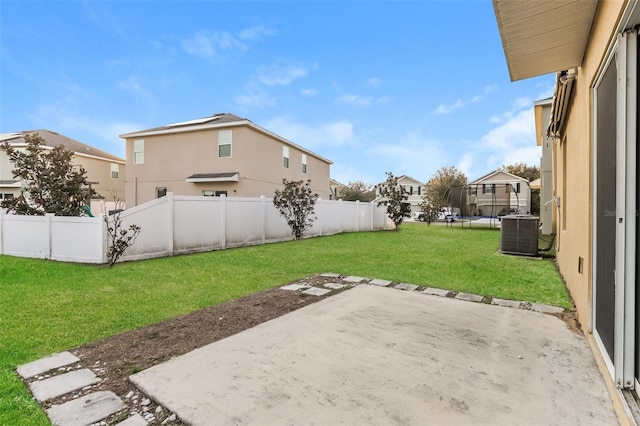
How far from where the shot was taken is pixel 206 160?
17.6m

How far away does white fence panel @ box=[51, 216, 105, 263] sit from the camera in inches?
304

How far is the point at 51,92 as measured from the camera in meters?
16.2

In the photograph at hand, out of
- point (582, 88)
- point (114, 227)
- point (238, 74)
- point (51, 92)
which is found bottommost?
point (114, 227)

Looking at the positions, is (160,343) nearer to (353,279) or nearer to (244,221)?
(353,279)

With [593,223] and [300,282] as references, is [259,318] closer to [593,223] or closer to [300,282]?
[300,282]

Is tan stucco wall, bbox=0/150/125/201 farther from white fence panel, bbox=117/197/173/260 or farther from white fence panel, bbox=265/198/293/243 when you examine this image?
→ white fence panel, bbox=117/197/173/260

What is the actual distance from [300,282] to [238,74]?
14045mm

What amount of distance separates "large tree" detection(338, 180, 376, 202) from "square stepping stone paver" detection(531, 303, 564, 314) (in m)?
38.9

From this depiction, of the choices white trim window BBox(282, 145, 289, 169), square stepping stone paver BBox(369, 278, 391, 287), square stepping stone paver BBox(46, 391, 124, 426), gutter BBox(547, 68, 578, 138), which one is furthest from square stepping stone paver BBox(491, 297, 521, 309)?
white trim window BBox(282, 145, 289, 169)

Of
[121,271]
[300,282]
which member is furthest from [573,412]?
[121,271]

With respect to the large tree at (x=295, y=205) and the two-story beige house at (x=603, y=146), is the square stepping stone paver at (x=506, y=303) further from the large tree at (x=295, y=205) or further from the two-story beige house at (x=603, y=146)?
the large tree at (x=295, y=205)

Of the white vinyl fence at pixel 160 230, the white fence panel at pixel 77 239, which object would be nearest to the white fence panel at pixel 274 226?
the white vinyl fence at pixel 160 230

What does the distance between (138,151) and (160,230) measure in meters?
12.3

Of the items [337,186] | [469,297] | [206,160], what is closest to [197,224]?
[469,297]
